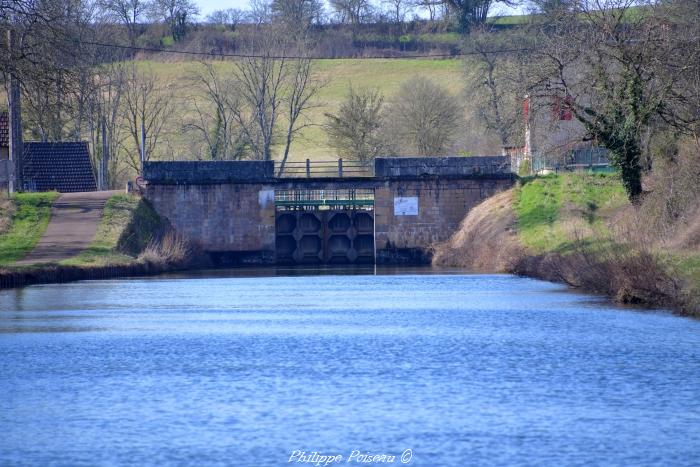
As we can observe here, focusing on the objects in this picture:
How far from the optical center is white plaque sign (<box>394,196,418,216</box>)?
179 feet

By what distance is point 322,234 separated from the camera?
181 feet

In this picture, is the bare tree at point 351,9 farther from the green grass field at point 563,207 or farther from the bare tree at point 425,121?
the green grass field at point 563,207

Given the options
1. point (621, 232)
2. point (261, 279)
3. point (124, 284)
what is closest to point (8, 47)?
point (124, 284)

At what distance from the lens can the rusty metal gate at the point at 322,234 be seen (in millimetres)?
55219

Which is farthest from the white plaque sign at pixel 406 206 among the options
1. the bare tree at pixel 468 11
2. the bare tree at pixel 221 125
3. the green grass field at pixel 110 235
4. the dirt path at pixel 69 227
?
the bare tree at pixel 468 11

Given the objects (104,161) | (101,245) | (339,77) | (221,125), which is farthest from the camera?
(339,77)

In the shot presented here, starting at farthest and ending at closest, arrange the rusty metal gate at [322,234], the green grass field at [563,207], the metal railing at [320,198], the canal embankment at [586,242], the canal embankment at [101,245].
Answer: the metal railing at [320,198] → the rusty metal gate at [322,234] → the green grass field at [563,207] → the canal embankment at [101,245] → the canal embankment at [586,242]

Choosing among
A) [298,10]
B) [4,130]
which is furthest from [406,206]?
[298,10]

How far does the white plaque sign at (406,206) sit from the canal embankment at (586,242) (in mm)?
2478

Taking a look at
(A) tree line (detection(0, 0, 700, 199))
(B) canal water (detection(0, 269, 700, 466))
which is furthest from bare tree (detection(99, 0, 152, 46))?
(B) canal water (detection(0, 269, 700, 466))

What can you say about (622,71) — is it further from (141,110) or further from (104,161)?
(141,110)

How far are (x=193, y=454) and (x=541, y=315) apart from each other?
590 inches

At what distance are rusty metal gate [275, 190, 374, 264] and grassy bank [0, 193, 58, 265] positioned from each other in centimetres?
1027

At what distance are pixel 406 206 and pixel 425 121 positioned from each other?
1733 cm
